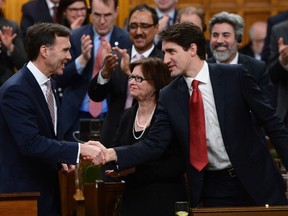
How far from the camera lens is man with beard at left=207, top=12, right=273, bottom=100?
5996 mm

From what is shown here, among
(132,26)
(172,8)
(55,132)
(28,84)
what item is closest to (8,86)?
(28,84)

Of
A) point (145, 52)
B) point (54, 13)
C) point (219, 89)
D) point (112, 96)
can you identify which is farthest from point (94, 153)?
point (54, 13)

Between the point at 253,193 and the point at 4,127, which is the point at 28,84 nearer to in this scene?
the point at 4,127

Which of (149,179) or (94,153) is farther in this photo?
(149,179)

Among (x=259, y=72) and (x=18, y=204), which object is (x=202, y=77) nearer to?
(x=18, y=204)

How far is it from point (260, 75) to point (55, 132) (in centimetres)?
189

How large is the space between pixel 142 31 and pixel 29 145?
1879 millimetres

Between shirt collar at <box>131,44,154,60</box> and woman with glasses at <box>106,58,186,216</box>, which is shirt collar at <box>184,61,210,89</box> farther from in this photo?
shirt collar at <box>131,44,154,60</box>

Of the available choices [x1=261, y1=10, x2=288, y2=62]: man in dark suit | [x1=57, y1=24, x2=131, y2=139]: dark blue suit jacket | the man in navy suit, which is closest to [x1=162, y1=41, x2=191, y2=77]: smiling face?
the man in navy suit

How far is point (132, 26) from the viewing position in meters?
6.05

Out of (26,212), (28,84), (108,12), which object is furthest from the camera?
(108,12)

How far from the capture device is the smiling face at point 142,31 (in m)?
5.96

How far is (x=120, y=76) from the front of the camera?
584cm

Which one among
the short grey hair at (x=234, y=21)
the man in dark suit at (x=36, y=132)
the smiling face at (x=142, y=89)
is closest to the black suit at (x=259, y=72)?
the short grey hair at (x=234, y=21)
